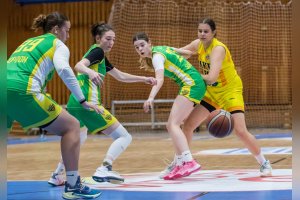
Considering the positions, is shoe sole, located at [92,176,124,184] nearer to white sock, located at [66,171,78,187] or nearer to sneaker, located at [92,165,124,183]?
sneaker, located at [92,165,124,183]

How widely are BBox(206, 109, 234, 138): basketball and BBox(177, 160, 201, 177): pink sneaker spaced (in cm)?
42

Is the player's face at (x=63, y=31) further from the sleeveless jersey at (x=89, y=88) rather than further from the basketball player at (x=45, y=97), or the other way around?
the sleeveless jersey at (x=89, y=88)

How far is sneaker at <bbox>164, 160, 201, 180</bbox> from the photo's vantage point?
4738 mm

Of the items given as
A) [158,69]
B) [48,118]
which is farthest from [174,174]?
[48,118]

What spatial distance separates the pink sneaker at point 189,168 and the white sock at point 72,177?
1.39 meters

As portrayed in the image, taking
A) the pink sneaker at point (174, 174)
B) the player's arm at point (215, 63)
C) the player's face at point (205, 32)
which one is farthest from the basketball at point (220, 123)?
the player's face at point (205, 32)

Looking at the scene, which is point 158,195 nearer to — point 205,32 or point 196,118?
point 196,118

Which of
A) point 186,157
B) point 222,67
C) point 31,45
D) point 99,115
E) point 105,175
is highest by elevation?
point 31,45

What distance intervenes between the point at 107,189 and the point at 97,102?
2.86 ft

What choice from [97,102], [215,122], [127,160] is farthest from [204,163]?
[97,102]

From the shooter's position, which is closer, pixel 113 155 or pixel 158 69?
pixel 113 155

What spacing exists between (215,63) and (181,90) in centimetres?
46

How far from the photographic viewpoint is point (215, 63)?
16.1 feet

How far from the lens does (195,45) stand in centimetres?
546
